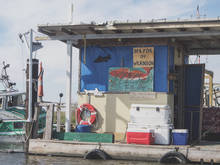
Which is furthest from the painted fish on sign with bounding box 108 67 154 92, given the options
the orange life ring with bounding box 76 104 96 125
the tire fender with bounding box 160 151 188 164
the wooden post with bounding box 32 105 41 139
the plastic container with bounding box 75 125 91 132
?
the tire fender with bounding box 160 151 188 164

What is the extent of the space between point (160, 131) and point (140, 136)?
2.32ft

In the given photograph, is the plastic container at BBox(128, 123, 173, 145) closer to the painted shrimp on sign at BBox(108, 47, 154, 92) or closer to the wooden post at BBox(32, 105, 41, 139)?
the painted shrimp on sign at BBox(108, 47, 154, 92)

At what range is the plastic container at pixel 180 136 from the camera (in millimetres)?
13961

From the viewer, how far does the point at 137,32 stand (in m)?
15.1

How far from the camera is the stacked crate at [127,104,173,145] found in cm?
1404

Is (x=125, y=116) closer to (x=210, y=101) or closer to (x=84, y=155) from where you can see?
(x=84, y=155)

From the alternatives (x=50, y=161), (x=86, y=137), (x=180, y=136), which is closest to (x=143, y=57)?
(x=180, y=136)

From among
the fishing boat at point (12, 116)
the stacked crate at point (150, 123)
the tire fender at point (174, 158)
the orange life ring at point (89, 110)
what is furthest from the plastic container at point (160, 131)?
the fishing boat at point (12, 116)

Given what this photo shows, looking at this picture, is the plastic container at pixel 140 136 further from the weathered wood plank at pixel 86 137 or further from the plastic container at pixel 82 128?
the plastic container at pixel 82 128

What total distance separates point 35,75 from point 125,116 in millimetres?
3706

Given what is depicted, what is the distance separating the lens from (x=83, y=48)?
1645 centimetres

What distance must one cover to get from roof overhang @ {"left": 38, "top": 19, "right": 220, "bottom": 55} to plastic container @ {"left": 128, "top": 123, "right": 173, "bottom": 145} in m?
3.13

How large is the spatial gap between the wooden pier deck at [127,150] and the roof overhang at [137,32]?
3.84 m

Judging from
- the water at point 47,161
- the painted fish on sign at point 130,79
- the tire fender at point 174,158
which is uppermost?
the painted fish on sign at point 130,79
